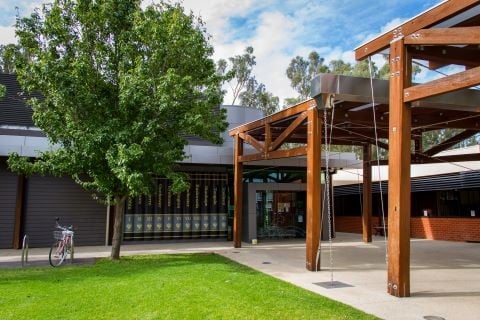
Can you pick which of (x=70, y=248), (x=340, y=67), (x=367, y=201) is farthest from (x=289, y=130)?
(x=340, y=67)

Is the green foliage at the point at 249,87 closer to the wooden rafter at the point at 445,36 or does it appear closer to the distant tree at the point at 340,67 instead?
the distant tree at the point at 340,67

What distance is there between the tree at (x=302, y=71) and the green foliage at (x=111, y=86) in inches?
1068

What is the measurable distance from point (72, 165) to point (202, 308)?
5.68m

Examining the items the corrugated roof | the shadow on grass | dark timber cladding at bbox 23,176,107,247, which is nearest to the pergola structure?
the shadow on grass

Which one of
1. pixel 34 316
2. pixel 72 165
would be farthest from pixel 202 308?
pixel 72 165

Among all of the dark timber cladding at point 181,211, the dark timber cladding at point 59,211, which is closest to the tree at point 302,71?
the dark timber cladding at point 181,211

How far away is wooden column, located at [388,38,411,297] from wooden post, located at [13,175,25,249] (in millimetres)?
11406

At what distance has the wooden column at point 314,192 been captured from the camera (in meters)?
9.38

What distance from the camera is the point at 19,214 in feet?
45.5

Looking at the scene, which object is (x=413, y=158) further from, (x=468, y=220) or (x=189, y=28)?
(x=189, y=28)

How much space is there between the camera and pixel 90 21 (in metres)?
10.3

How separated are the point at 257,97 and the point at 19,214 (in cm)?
2689

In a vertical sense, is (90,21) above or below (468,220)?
above

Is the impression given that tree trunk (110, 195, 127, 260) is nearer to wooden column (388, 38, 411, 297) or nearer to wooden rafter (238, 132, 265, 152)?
wooden rafter (238, 132, 265, 152)
